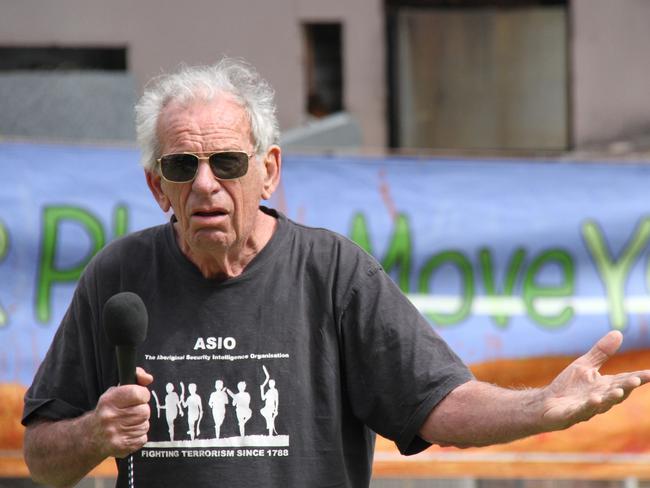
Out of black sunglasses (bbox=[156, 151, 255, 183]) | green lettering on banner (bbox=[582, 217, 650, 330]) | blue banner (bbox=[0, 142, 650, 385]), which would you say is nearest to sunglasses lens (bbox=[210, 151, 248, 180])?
black sunglasses (bbox=[156, 151, 255, 183])

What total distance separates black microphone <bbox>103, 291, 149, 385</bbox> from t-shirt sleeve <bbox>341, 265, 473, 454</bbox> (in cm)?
54

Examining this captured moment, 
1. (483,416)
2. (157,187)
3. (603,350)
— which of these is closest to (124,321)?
(157,187)

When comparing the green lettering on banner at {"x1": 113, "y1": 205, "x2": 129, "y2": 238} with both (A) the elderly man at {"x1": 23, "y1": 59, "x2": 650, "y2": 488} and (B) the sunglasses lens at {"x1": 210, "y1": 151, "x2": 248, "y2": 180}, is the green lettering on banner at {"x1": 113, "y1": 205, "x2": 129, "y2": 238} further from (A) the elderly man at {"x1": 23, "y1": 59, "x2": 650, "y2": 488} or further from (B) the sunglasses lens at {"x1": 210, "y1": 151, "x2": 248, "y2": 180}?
(B) the sunglasses lens at {"x1": 210, "y1": 151, "x2": 248, "y2": 180}

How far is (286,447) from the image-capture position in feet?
10.6

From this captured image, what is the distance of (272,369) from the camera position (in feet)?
10.7

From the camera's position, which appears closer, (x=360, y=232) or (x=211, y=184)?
(x=211, y=184)

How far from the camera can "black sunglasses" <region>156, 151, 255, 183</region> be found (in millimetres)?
3285

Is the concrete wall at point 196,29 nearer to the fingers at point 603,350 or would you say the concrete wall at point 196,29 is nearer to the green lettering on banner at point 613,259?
the green lettering on banner at point 613,259

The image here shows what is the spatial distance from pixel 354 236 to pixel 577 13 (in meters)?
3.88

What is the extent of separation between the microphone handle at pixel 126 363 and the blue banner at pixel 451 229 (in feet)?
10.0

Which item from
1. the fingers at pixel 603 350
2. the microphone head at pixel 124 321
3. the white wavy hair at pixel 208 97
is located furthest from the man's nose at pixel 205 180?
the fingers at pixel 603 350

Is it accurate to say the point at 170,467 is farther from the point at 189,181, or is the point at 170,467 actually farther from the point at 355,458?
the point at 189,181

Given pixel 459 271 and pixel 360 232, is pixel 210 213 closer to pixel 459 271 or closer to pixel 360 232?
pixel 360 232

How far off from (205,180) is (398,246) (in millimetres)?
2869
